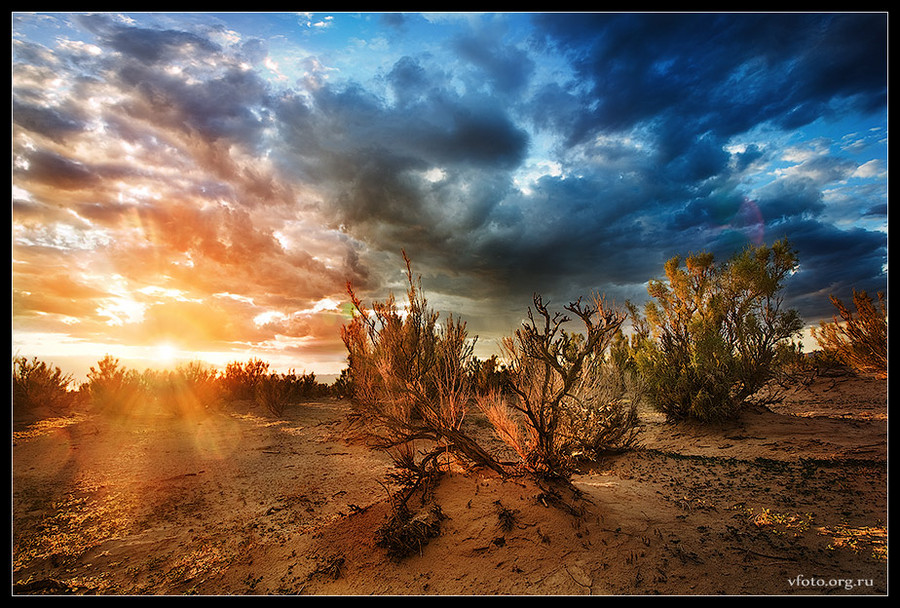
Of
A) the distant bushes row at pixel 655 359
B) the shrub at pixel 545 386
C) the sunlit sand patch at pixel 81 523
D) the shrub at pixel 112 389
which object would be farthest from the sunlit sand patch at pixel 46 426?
the shrub at pixel 545 386

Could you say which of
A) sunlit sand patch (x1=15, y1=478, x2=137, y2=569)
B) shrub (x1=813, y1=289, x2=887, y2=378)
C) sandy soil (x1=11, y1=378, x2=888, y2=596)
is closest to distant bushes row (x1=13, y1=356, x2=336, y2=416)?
sandy soil (x1=11, y1=378, x2=888, y2=596)

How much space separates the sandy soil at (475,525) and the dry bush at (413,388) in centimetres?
55

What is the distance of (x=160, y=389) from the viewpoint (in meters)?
15.3

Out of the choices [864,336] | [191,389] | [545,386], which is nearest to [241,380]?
[191,389]

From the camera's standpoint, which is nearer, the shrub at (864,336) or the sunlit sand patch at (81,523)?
the sunlit sand patch at (81,523)

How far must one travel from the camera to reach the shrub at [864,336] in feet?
37.3

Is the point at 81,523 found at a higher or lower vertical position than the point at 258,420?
lower

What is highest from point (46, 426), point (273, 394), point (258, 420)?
point (273, 394)

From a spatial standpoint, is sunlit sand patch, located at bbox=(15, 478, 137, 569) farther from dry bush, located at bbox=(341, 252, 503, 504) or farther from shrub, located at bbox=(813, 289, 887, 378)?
shrub, located at bbox=(813, 289, 887, 378)

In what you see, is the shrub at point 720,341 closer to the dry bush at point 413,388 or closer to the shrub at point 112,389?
the dry bush at point 413,388

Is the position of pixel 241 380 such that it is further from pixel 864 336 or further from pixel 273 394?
pixel 864 336

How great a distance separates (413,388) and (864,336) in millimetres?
14693

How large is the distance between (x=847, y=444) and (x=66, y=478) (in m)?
14.4
